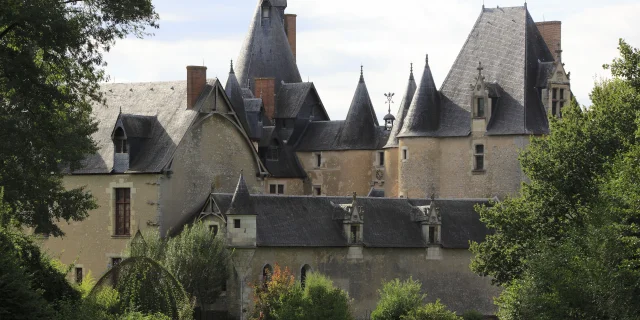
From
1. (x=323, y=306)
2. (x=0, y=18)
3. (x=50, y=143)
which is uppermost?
(x=0, y=18)

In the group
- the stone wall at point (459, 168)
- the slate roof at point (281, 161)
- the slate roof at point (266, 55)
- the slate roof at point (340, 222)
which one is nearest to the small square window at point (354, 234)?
the slate roof at point (340, 222)

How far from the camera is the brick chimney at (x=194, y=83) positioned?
58.2 meters

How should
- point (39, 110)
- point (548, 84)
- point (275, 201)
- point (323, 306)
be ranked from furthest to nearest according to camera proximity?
point (548, 84) < point (275, 201) < point (323, 306) < point (39, 110)

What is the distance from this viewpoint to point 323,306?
4612cm

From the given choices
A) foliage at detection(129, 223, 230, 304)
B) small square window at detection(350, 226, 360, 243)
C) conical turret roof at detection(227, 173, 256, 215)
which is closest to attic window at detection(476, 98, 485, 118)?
small square window at detection(350, 226, 360, 243)

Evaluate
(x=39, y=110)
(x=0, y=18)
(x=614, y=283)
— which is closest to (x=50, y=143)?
(x=39, y=110)

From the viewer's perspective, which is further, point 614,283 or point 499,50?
point 499,50

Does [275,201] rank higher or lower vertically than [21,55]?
lower

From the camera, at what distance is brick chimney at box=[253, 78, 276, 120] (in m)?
72.0

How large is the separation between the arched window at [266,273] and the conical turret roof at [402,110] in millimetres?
13976

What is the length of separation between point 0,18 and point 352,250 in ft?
77.5

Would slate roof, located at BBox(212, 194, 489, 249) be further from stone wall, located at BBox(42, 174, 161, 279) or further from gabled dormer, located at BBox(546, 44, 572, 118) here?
gabled dormer, located at BBox(546, 44, 572, 118)

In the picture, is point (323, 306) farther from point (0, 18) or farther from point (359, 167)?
point (359, 167)

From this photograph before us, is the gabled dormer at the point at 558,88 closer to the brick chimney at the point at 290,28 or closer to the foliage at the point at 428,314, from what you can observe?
the foliage at the point at 428,314
